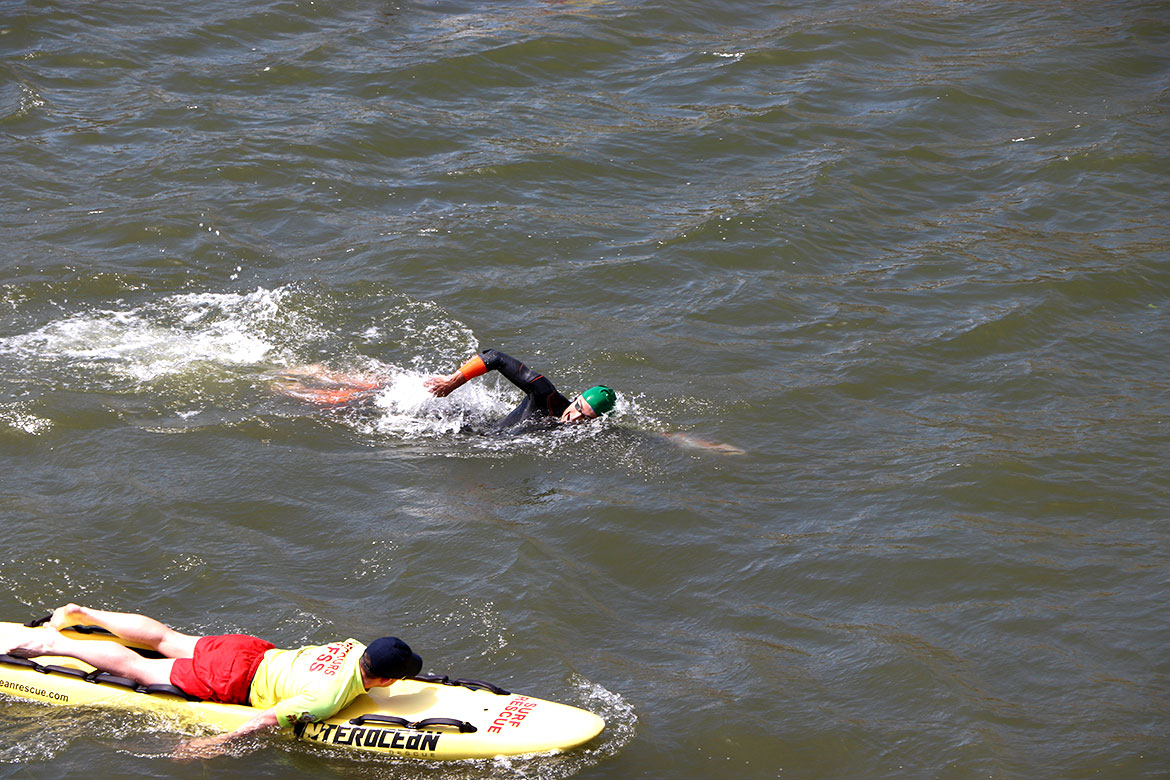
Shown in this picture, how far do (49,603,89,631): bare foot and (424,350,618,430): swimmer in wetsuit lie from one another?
3.65m

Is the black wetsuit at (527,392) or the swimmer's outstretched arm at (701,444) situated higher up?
the black wetsuit at (527,392)

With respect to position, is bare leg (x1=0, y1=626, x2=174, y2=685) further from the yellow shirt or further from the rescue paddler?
the yellow shirt

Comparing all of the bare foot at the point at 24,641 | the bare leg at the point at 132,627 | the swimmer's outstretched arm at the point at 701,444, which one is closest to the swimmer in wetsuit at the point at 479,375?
the swimmer's outstretched arm at the point at 701,444

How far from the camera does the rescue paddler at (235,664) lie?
262 inches

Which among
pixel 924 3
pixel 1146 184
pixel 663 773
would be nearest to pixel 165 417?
pixel 663 773

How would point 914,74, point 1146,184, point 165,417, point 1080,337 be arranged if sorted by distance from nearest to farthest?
1. point 165,417
2. point 1080,337
3. point 1146,184
4. point 914,74

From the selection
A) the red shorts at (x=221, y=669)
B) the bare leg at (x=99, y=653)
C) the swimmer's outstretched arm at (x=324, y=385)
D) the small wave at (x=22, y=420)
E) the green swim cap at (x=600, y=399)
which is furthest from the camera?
the swimmer's outstretched arm at (x=324, y=385)

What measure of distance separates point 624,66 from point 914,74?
457 centimetres

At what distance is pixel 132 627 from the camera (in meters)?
7.16

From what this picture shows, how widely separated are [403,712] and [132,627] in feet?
5.84

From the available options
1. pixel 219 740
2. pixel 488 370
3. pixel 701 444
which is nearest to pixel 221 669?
pixel 219 740

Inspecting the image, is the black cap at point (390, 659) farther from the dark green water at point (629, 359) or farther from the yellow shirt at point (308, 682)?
the dark green water at point (629, 359)

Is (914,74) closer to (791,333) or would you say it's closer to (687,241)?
(687,241)

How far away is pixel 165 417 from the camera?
10227mm
